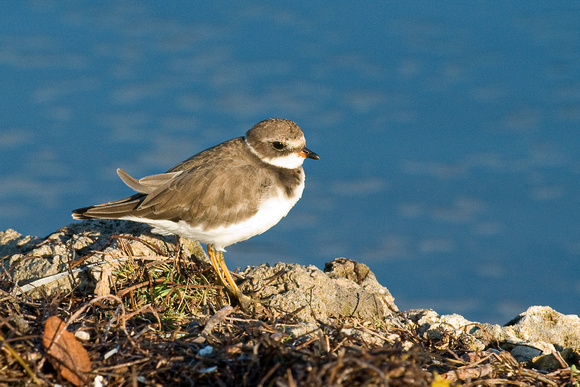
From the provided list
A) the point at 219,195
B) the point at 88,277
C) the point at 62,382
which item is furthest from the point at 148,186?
the point at 62,382

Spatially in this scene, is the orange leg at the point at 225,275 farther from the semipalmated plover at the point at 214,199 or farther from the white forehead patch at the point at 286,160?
the white forehead patch at the point at 286,160

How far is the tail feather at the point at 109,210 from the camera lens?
6.17 meters

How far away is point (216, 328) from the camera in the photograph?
15.3 ft

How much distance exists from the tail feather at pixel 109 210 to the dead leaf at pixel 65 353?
2211 millimetres

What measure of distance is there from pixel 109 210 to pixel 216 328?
2.06 metres

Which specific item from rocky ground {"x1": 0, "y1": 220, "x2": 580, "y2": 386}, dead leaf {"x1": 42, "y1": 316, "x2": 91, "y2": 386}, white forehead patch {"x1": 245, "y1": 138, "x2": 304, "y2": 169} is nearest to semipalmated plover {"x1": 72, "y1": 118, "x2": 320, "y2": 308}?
white forehead patch {"x1": 245, "y1": 138, "x2": 304, "y2": 169}

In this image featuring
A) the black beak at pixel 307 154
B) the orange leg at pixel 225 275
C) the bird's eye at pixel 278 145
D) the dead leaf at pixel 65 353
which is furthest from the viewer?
the black beak at pixel 307 154

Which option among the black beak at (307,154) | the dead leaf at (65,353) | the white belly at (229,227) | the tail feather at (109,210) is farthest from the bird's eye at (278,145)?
the dead leaf at (65,353)

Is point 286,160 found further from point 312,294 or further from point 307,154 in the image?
point 312,294

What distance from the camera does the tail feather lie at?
6172 millimetres

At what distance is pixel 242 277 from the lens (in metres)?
6.11

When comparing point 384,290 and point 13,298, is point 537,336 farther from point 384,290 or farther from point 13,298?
point 13,298

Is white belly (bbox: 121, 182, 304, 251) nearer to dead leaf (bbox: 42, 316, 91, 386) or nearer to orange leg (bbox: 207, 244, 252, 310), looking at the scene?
orange leg (bbox: 207, 244, 252, 310)

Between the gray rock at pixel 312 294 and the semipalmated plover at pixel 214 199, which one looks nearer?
the gray rock at pixel 312 294
